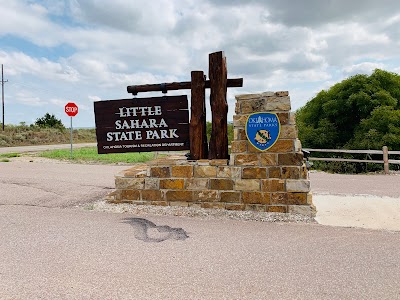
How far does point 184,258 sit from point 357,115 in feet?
54.2

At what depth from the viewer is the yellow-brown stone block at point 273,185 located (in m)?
5.66

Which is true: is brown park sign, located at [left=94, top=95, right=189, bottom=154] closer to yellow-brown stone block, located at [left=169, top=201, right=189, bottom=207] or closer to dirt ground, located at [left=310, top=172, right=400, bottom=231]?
yellow-brown stone block, located at [left=169, top=201, right=189, bottom=207]

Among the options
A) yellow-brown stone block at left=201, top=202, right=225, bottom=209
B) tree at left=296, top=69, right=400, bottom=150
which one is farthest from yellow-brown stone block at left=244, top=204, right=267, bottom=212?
tree at left=296, top=69, right=400, bottom=150

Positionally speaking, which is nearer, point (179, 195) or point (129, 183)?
point (179, 195)

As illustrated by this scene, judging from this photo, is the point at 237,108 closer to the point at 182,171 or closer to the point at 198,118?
the point at 198,118

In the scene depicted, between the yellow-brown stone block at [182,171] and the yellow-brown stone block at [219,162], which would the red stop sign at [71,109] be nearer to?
the yellow-brown stone block at [182,171]

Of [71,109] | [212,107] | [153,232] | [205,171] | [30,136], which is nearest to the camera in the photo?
[153,232]

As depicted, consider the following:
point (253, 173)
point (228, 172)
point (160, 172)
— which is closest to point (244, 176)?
point (253, 173)

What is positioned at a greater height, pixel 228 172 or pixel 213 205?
pixel 228 172

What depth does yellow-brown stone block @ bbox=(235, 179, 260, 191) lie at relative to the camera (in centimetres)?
575

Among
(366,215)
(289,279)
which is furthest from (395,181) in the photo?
(289,279)

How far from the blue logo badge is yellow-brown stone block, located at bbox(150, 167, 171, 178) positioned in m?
1.61

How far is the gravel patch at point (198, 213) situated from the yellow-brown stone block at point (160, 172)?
56 centimetres

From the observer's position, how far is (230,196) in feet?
19.2
